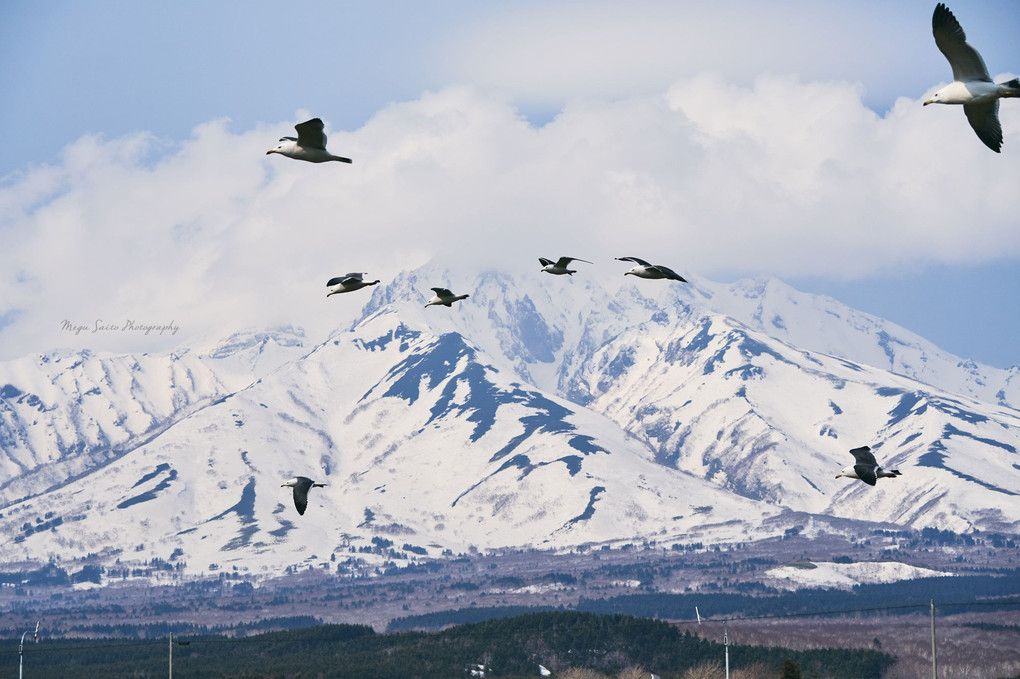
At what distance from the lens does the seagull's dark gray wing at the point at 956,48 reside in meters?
50.7

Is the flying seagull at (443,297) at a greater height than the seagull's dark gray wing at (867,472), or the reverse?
the flying seagull at (443,297)

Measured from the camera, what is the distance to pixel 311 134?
6019cm

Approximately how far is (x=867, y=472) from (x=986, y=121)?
2133cm

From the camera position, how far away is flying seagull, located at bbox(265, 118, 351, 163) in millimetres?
59906

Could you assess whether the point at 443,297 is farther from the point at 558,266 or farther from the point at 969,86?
the point at 969,86

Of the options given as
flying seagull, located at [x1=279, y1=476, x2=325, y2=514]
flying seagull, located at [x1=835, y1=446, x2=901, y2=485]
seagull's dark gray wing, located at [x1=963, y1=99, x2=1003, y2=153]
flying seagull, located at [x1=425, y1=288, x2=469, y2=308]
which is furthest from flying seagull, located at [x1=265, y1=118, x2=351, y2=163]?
flying seagull, located at [x1=835, y1=446, x2=901, y2=485]

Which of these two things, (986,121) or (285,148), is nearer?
(986,121)

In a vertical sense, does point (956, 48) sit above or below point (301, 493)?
above

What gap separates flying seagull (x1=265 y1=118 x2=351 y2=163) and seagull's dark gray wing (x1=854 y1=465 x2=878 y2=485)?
1122 inches

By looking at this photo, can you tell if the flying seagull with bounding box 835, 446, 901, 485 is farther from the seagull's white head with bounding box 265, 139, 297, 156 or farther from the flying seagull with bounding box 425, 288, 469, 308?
the seagull's white head with bounding box 265, 139, 297, 156

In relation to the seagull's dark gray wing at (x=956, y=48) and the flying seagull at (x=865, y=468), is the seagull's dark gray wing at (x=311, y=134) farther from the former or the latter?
the flying seagull at (x=865, y=468)

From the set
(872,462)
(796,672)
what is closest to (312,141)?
(872,462)

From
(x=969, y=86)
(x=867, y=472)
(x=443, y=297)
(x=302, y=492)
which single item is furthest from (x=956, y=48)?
(x=302, y=492)

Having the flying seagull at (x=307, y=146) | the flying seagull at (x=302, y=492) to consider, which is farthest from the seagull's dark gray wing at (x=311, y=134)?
the flying seagull at (x=302, y=492)
